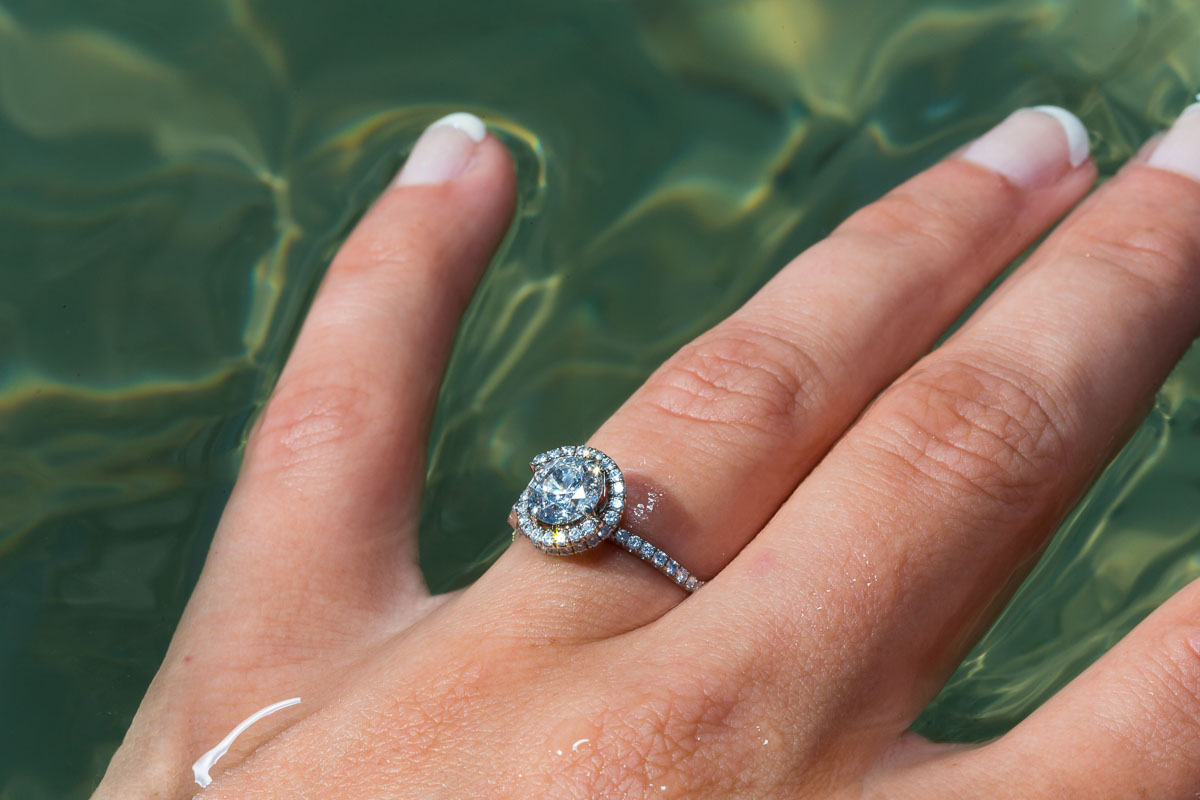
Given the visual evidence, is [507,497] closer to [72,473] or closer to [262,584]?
[262,584]

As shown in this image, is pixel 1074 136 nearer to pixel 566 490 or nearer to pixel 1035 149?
pixel 1035 149

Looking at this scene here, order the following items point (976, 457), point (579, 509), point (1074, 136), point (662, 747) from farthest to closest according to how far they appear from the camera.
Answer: point (1074, 136)
point (976, 457)
point (579, 509)
point (662, 747)

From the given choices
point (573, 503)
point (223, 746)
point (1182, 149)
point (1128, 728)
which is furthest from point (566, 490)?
point (1182, 149)

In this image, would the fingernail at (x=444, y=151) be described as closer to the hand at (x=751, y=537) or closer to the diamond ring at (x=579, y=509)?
the hand at (x=751, y=537)

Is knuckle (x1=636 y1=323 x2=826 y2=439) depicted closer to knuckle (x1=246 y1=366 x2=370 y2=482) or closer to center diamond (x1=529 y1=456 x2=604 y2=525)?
center diamond (x1=529 y1=456 x2=604 y2=525)

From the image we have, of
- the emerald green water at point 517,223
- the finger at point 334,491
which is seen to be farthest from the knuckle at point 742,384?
the finger at point 334,491

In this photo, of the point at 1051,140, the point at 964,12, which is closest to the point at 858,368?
the point at 1051,140

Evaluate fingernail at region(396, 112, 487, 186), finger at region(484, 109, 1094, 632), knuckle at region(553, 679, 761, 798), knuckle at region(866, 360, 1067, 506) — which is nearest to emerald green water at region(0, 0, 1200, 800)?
fingernail at region(396, 112, 487, 186)
